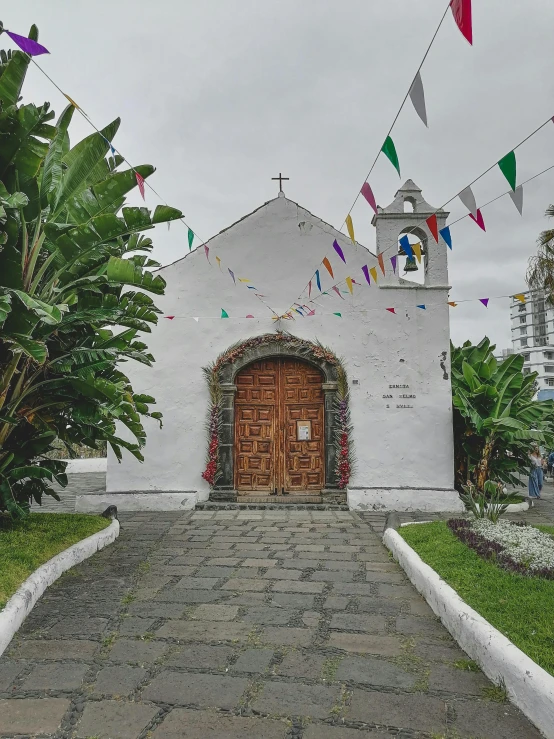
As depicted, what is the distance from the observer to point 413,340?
9336 millimetres

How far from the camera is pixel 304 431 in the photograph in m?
9.45

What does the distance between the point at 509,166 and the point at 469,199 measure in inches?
31.4

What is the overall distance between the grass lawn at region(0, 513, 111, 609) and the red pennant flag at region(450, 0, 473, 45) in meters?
4.30

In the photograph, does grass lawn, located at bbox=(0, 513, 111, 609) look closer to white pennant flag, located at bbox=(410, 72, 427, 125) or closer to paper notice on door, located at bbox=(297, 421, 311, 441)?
paper notice on door, located at bbox=(297, 421, 311, 441)

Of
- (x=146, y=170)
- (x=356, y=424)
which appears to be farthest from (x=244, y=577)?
(x=356, y=424)

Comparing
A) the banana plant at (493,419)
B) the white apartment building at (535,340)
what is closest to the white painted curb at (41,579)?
the banana plant at (493,419)

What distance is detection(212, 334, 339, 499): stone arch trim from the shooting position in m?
9.26

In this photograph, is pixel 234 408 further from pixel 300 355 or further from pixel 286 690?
pixel 286 690

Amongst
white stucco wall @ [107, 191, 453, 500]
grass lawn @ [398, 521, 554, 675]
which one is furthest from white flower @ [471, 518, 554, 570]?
white stucco wall @ [107, 191, 453, 500]

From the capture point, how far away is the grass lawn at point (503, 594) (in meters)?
3.04

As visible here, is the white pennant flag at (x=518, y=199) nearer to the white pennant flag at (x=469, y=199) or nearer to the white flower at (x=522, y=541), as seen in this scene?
the white pennant flag at (x=469, y=199)

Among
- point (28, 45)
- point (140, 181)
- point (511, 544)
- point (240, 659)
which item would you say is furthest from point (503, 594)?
point (28, 45)

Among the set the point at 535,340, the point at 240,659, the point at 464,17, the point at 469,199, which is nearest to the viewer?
the point at 464,17

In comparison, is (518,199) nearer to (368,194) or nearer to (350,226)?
(368,194)
